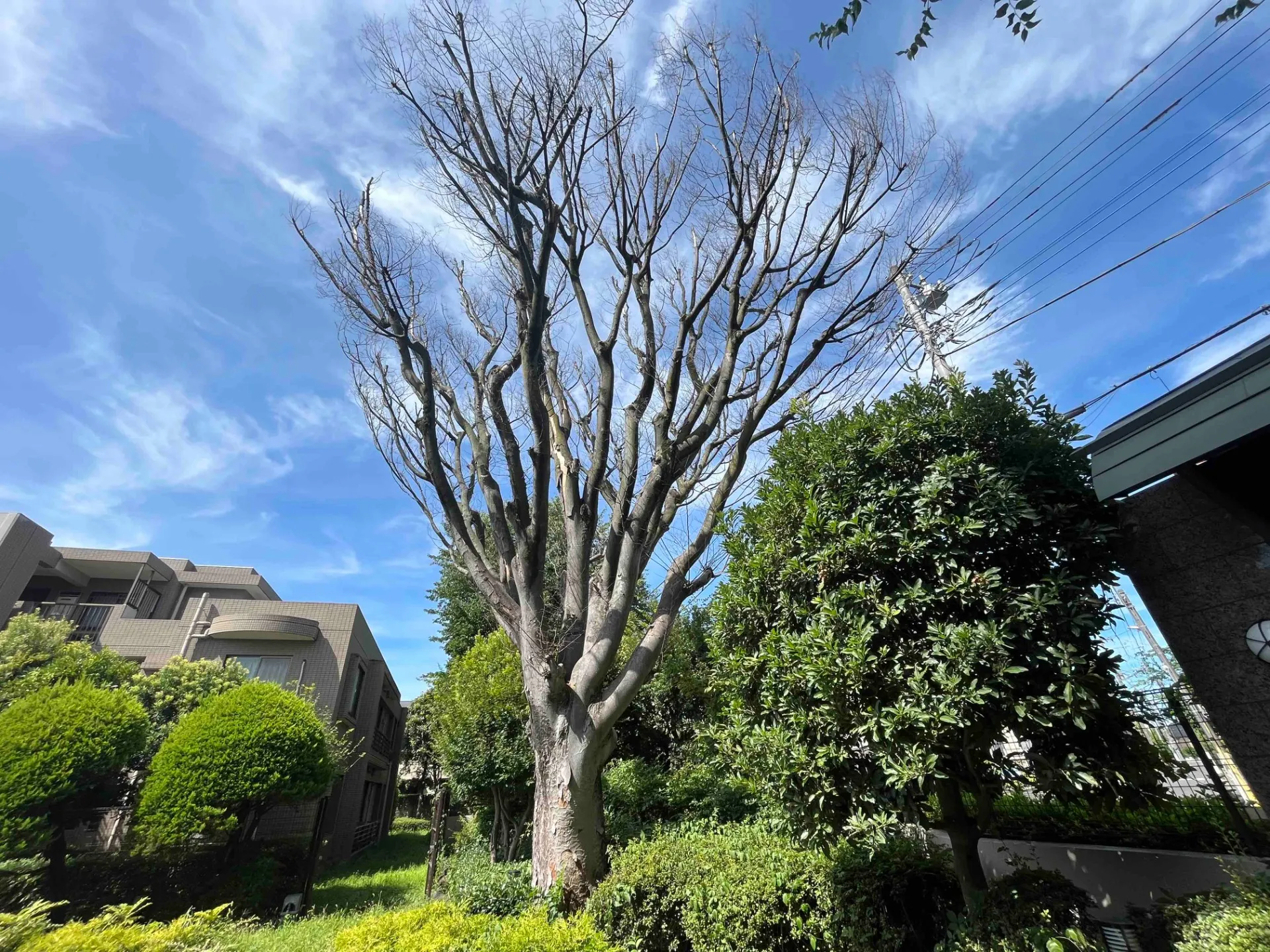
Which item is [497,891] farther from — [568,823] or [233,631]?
[233,631]

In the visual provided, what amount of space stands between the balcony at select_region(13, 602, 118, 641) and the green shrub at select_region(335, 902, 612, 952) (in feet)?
60.2

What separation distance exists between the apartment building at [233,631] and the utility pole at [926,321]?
14.4 m

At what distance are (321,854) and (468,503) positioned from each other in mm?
11562

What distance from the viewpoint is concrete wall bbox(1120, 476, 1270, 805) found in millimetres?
3195

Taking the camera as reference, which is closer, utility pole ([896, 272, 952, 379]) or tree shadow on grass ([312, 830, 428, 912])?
utility pole ([896, 272, 952, 379])

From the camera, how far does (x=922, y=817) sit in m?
3.55

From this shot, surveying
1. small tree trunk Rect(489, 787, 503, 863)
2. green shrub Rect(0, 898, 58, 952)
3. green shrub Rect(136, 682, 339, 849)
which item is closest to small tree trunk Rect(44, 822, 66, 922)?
green shrub Rect(136, 682, 339, 849)

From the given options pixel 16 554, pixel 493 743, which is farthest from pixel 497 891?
pixel 16 554

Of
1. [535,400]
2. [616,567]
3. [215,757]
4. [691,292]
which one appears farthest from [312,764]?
[691,292]

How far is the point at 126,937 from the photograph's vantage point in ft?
9.87

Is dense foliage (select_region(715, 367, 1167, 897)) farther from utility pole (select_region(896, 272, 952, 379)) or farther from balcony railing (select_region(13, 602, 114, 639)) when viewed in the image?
balcony railing (select_region(13, 602, 114, 639))

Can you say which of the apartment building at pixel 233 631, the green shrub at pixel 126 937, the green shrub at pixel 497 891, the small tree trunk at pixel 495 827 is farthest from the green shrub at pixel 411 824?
the green shrub at pixel 126 937

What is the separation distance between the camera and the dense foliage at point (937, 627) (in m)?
3.12

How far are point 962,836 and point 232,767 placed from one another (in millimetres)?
10234
